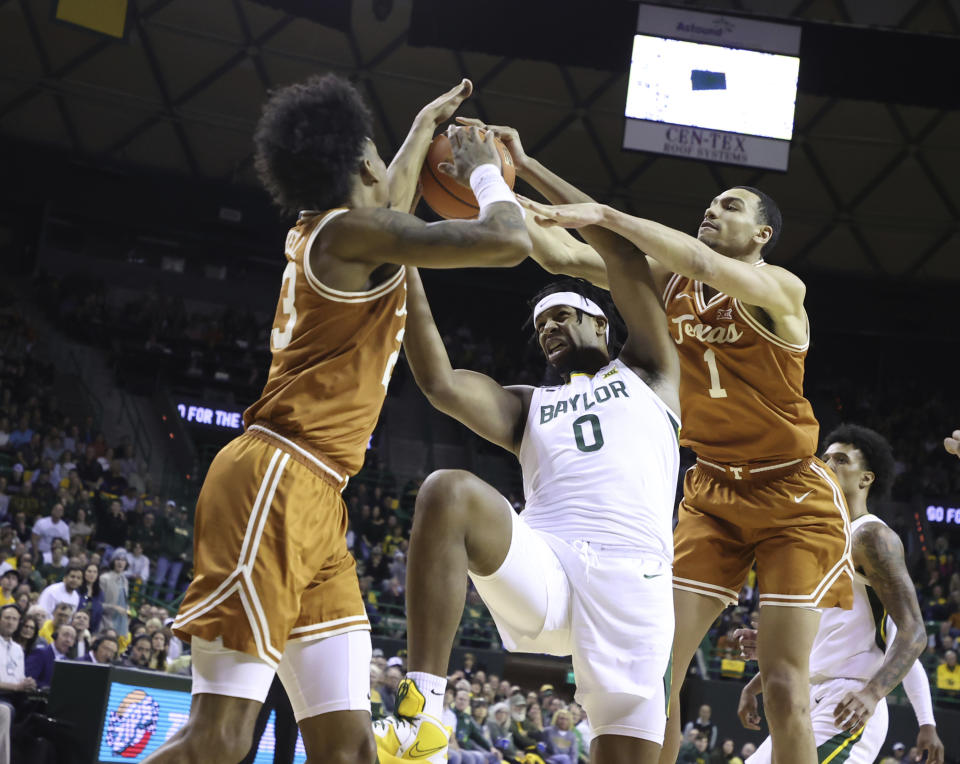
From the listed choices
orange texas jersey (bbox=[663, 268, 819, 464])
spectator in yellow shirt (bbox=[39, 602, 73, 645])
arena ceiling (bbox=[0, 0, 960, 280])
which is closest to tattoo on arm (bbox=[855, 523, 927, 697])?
orange texas jersey (bbox=[663, 268, 819, 464])

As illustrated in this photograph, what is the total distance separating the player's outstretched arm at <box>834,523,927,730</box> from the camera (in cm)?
465

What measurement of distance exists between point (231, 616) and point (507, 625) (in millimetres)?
1178

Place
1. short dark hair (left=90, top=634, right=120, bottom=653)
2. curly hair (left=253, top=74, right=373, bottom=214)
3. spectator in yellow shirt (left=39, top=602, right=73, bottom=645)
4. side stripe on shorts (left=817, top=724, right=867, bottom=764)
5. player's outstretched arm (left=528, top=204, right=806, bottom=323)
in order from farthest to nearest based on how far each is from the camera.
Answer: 1. spectator in yellow shirt (left=39, top=602, right=73, bottom=645)
2. short dark hair (left=90, top=634, right=120, bottom=653)
3. side stripe on shorts (left=817, top=724, right=867, bottom=764)
4. player's outstretched arm (left=528, top=204, right=806, bottom=323)
5. curly hair (left=253, top=74, right=373, bottom=214)

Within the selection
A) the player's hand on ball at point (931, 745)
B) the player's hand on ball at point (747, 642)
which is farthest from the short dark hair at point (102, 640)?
the player's hand on ball at point (931, 745)

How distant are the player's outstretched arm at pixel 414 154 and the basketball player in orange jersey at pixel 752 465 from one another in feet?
1.15

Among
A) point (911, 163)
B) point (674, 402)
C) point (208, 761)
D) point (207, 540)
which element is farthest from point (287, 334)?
point (911, 163)

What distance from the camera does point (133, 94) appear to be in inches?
801

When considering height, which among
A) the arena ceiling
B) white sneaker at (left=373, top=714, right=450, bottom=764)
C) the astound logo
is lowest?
white sneaker at (left=373, top=714, right=450, bottom=764)

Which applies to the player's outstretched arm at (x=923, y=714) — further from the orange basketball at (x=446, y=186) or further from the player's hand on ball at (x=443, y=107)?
the player's hand on ball at (x=443, y=107)

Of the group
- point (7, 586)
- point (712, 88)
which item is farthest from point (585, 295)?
point (712, 88)

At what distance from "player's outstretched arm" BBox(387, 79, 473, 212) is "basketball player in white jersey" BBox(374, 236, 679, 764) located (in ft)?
1.04

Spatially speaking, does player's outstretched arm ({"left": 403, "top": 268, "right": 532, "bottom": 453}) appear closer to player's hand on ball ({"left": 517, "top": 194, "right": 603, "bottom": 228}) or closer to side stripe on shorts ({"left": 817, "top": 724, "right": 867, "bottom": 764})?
player's hand on ball ({"left": 517, "top": 194, "right": 603, "bottom": 228})

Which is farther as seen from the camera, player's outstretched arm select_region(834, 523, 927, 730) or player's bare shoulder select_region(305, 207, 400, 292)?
player's outstretched arm select_region(834, 523, 927, 730)

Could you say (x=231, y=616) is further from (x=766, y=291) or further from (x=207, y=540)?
(x=766, y=291)
